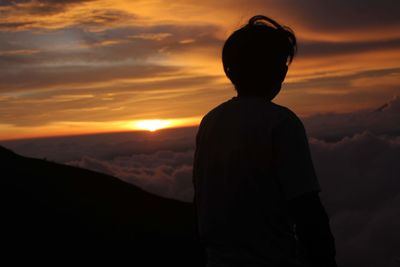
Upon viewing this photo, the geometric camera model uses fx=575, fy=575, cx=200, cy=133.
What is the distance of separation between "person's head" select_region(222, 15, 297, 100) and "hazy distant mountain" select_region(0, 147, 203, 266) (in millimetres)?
9260

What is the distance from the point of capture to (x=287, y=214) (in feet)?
10.0

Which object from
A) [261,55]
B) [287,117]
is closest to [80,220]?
[261,55]

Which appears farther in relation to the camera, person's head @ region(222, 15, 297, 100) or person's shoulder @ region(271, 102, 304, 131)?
person's head @ region(222, 15, 297, 100)

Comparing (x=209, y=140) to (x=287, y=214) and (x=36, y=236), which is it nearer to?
(x=287, y=214)

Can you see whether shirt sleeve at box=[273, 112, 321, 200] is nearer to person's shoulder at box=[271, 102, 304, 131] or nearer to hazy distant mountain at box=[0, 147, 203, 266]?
person's shoulder at box=[271, 102, 304, 131]

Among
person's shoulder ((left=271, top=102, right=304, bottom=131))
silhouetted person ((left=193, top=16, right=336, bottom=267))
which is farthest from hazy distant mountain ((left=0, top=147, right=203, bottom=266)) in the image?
person's shoulder ((left=271, top=102, right=304, bottom=131))

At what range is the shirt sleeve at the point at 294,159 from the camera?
2.95m

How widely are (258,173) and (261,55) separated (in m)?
0.71

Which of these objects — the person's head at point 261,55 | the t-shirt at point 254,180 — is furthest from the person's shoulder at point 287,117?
the person's head at point 261,55

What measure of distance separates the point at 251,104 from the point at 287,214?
0.64 m

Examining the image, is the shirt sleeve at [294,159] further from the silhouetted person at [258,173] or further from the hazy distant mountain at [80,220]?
the hazy distant mountain at [80,220]

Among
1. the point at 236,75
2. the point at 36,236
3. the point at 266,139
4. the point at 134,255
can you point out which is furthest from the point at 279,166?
the point at 134,255

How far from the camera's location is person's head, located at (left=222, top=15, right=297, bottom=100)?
10.8ft

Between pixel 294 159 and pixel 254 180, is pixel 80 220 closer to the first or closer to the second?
pixel 254 180
